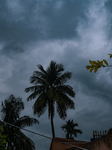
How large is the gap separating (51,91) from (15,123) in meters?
5.52

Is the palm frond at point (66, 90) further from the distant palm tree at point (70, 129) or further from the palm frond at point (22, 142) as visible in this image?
the distant palm tree at point (70, 129)

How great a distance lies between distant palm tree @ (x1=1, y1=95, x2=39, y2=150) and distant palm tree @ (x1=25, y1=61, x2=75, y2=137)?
167 centimetres

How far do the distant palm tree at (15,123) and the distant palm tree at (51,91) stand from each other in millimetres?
1667

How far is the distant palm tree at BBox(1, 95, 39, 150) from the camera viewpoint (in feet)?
64.6

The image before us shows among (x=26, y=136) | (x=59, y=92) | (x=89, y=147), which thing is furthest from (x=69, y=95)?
(x=89, y=147)

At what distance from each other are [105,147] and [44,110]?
14096 millimetres

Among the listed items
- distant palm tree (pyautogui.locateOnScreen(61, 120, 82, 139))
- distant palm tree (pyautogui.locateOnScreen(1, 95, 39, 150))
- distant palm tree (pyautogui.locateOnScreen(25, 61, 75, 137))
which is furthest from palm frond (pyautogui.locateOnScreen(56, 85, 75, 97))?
distant palm tree (pyautogui.locateOnScreen(61, 120, 82, 139))

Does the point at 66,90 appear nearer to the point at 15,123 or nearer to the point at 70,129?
the point at 15,123

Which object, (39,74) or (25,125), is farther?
(39,74)

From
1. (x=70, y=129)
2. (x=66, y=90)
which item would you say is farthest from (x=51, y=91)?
(x=70, y=129)

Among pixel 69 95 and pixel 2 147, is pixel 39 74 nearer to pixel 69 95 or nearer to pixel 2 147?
pixel 69 95

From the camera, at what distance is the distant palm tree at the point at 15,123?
64.6 feet

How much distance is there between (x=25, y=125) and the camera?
21.6 m

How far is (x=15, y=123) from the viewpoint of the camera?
2134 centimetres
